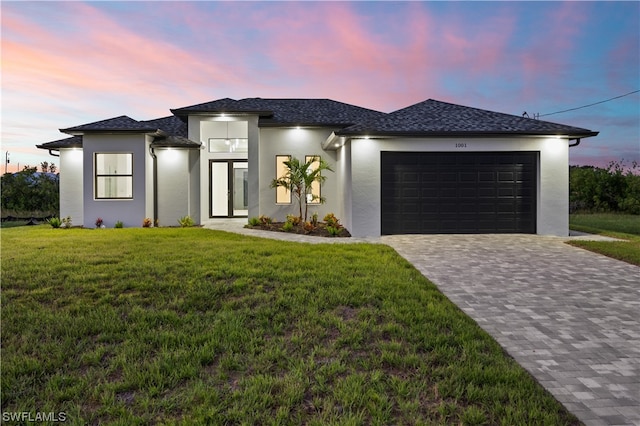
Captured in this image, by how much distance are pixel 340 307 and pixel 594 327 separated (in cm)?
293

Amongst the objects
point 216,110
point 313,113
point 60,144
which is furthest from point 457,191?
point 60,144

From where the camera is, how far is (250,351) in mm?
3471

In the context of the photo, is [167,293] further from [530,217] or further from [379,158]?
[530,217]

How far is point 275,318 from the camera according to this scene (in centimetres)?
427

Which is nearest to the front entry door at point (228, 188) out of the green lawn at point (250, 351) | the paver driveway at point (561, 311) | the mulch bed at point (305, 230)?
the mulch bed at point (305, 230)

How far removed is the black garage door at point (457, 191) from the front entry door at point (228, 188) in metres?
7.22

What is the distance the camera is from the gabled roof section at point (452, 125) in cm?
1127

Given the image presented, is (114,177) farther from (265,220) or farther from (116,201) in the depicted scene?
(265,220)

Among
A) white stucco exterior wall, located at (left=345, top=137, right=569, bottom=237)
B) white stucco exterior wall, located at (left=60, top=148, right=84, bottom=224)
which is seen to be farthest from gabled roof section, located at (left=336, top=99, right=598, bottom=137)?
white stucco exterior wall, located at (left=60, top=148, right=84, bottom=224)

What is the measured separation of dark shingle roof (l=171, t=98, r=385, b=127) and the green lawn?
9.25m

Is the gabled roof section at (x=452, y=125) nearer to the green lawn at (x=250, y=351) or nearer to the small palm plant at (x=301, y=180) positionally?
the small palm plant at (x=301, y=180)

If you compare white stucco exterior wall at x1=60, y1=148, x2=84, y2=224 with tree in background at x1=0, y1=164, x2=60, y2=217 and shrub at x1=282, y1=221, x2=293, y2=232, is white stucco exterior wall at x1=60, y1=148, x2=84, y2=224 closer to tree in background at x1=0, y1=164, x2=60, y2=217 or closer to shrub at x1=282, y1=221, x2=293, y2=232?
tree in background at x1=0, y1=164, x2=60, y2=217

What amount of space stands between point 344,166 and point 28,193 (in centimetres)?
1998

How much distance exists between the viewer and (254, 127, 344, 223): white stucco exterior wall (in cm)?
1507
